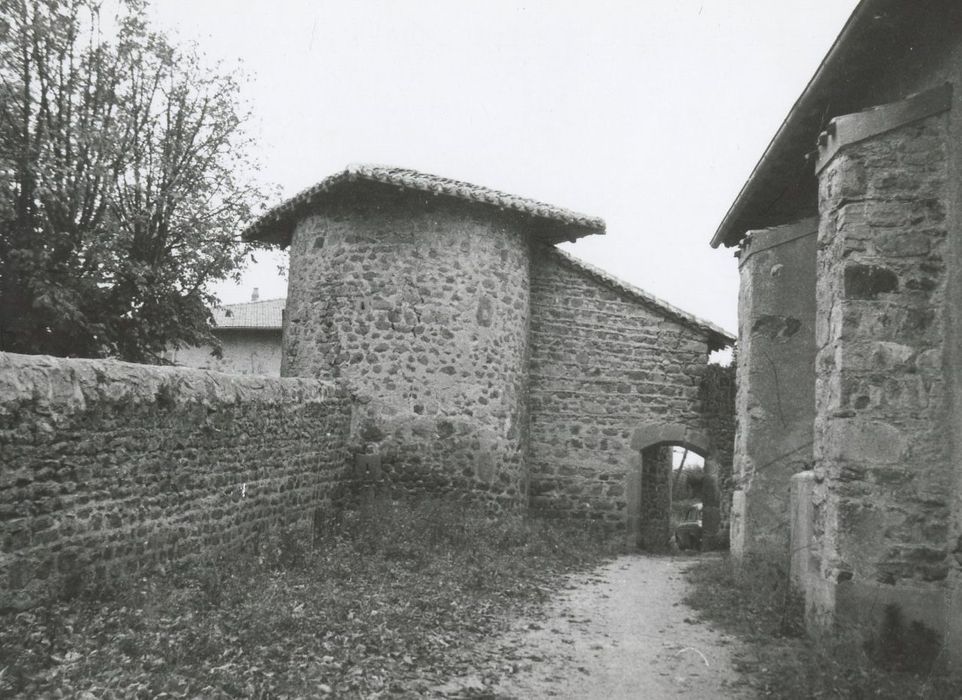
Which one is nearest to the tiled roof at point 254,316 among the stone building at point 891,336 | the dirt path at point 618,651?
the dirt path at point 618,651

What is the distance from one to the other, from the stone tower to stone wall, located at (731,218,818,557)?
13.2 ft

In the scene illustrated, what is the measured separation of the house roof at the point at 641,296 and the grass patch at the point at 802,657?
248 inches

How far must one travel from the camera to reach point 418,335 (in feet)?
36.5

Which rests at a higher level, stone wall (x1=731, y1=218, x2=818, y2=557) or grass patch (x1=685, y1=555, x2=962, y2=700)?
stone wall (x1=731, y1=218, x2=818, y2=557)

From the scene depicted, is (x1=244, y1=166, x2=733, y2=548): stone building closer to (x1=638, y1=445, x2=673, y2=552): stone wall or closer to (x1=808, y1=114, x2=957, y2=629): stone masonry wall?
(x1=638, y1=445, x2=673, y2=552): stone wall

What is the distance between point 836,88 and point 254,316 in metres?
23.9

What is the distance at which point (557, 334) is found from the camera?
41.9 ft

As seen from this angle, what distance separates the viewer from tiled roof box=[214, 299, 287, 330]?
26.1 meters

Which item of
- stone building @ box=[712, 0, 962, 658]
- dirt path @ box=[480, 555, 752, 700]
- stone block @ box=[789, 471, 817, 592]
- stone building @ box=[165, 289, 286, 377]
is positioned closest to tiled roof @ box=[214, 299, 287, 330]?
stone building @ box=[165, 289, 286, 377]

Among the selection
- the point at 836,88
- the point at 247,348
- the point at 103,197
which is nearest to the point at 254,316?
the point at 247,348

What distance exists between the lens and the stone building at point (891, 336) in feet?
16.0

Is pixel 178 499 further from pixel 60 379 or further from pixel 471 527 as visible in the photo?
pixel 471 527

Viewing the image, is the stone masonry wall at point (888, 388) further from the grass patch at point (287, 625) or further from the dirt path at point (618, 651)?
the grass patch at point (287, 625)

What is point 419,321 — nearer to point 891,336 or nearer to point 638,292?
point 638,292
